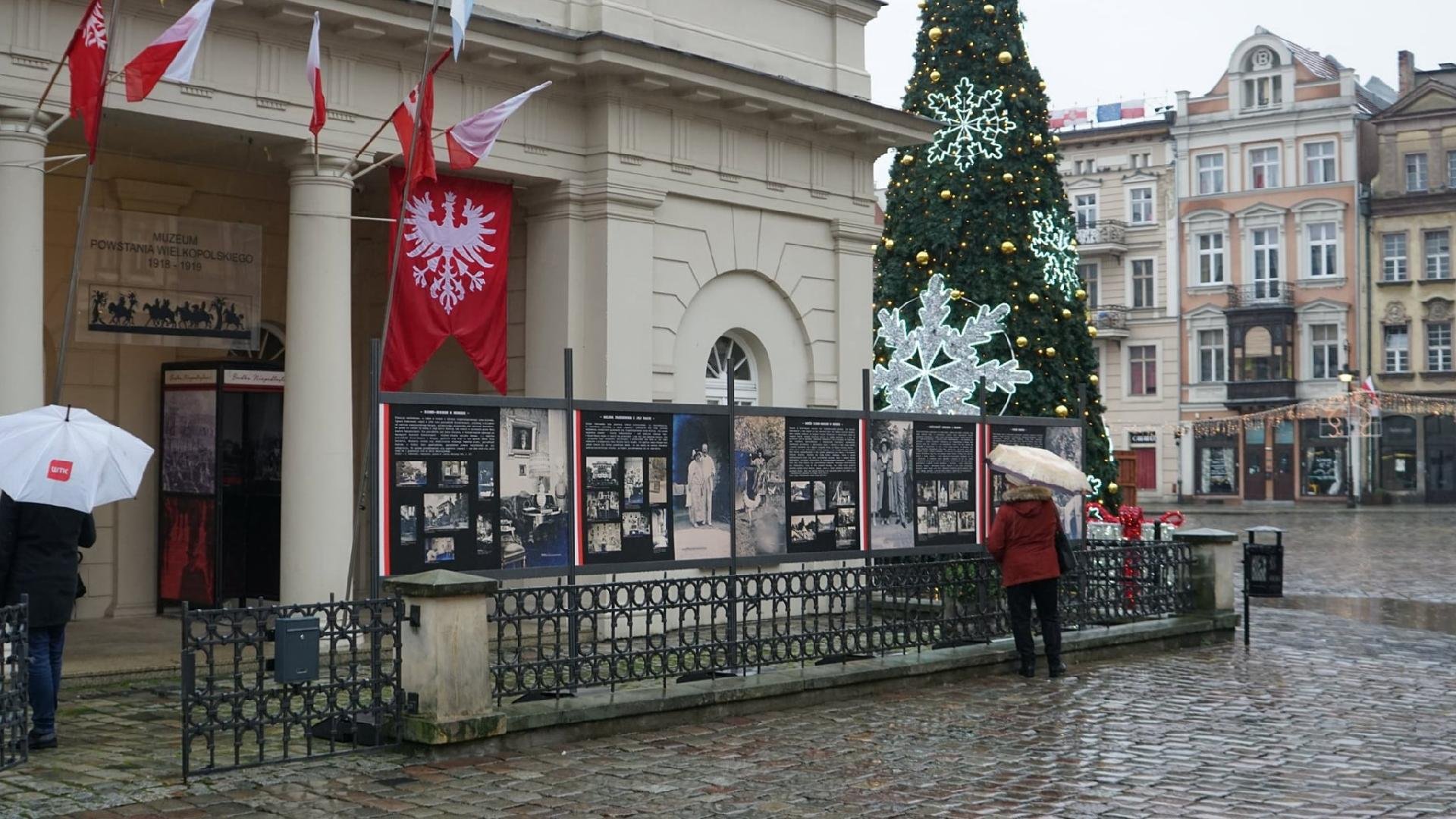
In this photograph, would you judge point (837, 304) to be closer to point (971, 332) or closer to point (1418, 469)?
point (971, 332)

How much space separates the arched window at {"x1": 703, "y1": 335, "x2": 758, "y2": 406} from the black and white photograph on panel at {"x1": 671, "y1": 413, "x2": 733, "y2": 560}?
6.24 metres

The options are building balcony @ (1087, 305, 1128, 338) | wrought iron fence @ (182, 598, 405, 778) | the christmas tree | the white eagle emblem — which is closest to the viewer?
wrought iron fence @ (182, 598, 405, 778)

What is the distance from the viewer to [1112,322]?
65.2 meters

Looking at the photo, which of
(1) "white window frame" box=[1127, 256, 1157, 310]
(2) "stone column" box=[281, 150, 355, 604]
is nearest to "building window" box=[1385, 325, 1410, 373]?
(1) "white window frame" box=[1127, 256, 1157, 310]

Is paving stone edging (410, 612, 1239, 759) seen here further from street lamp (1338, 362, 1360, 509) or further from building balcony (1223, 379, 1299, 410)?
building balcony (1223, 379, 1299, 410)

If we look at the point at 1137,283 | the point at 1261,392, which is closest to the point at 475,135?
the point at 1261,392

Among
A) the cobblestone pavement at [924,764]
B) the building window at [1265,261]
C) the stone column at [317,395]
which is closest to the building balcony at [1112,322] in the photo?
the building window at [1265,261]

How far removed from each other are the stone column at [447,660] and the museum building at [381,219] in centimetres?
488

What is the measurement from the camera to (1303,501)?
60.5m

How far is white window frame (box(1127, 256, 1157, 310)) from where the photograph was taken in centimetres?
6525

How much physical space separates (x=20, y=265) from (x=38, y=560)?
4013 mm

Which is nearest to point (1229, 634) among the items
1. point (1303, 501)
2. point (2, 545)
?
point (2, 545)

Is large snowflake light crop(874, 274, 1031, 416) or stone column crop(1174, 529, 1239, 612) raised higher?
large snowflake light crop(874, 274, 1031, 416)

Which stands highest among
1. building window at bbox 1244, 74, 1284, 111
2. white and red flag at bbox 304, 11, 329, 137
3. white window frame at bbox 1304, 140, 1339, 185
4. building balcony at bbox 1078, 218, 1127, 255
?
building window at bbox 1244, 74, 1284, 111
